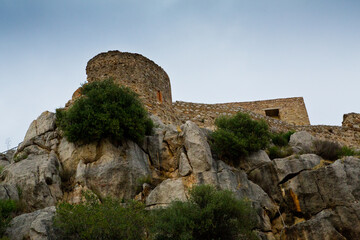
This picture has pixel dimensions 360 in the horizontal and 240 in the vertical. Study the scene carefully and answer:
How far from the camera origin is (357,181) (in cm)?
1215

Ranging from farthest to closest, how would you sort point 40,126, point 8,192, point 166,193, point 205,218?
point 40,126 < point 166,193 < point 8,192 < point 205,218

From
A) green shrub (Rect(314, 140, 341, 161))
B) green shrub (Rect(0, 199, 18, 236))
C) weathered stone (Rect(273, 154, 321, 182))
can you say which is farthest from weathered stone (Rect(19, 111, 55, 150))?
green shrub (Rect(314, 140, 341, 161))

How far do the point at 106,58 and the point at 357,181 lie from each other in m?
12.5

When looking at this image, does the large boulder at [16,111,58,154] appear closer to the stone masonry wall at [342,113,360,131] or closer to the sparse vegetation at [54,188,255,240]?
the sparse vegetation at [54,188,255,240]

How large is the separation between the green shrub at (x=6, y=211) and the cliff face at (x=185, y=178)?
0.49 metres

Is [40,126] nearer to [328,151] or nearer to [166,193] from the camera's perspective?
[166,193]

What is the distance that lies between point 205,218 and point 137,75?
952 centimetres

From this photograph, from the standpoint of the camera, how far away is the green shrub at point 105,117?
12.9 m

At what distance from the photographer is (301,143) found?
16703mm

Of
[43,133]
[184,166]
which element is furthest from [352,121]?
[43,133]

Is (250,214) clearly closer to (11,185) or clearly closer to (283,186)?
(283,186)

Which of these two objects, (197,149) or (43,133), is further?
(43,133)

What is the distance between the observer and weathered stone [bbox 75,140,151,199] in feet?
38.8

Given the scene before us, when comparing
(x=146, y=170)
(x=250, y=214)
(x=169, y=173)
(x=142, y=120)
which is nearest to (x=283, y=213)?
(x=250, y=214)
